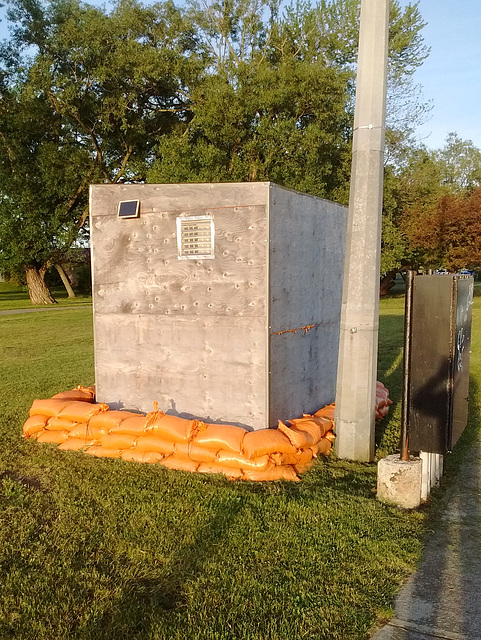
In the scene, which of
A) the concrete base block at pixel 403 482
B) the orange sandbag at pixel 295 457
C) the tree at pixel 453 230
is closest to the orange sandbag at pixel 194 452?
the orange sandbag at pixel 295 457

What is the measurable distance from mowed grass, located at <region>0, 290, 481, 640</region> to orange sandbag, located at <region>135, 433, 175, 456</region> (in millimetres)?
217

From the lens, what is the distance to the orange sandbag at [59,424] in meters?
6.72

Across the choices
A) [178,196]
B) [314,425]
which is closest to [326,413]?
[314,425]

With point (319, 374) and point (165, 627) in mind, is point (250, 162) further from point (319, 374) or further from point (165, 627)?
point (165, 627)

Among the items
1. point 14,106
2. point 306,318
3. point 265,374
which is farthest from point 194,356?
point 14,106

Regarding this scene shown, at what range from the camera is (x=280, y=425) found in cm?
614

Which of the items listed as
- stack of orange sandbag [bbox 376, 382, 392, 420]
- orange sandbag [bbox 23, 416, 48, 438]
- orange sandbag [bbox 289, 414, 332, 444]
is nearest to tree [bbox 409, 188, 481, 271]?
stack of orange sandbag [bbox 376, 382, 392, 420]

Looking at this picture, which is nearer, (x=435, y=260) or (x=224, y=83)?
(x=224, y=83)

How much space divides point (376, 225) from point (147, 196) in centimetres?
265

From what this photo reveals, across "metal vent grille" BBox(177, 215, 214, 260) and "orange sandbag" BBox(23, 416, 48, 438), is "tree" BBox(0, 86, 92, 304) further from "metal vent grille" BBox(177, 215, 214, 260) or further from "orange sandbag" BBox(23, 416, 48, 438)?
"metal vent grille" BBox(177, 215, 214, 260)

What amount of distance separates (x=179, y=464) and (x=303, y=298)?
2.49m

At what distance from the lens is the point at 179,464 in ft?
19.1

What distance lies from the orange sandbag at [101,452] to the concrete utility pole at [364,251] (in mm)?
2391

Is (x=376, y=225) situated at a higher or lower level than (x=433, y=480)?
higher
